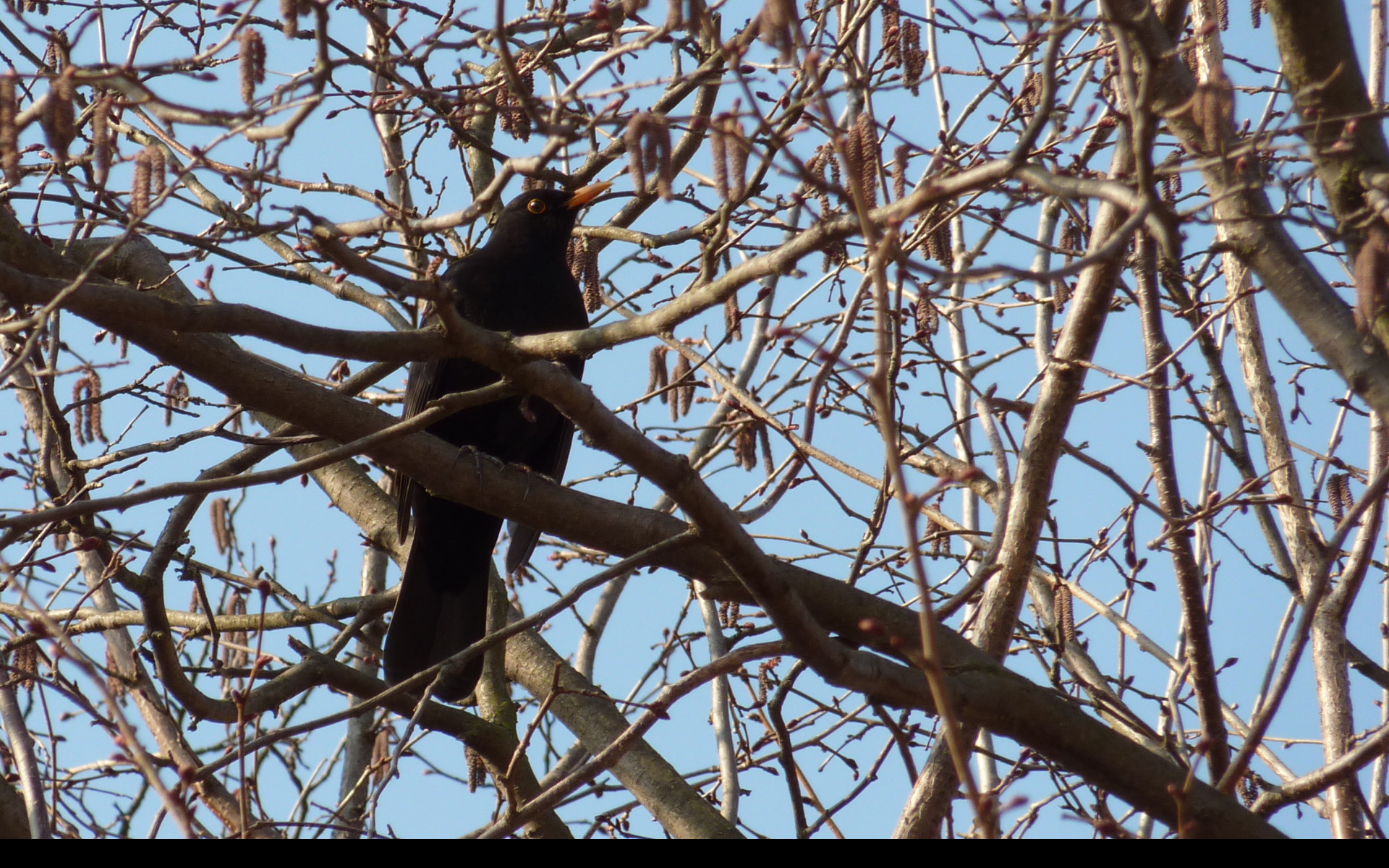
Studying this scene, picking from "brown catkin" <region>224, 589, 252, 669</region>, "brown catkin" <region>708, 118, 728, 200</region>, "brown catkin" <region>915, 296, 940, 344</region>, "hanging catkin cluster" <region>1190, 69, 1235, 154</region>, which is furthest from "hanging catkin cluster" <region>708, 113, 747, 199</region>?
"brown catkin" <region>224, 589, 252, 669</region>

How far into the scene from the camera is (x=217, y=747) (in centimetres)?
475

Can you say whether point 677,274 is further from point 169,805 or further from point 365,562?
point 169,805

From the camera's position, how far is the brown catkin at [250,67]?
2.80 meters

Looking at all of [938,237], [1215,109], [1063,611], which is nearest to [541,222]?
[938,237]

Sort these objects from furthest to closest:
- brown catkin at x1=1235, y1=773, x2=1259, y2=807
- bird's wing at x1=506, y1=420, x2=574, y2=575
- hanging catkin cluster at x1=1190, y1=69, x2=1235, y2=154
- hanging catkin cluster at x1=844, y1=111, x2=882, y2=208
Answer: bird's wing at x1=506, y1=420, x2=574, y2=575
brown catkin at x1=1235, y1=773, x2=1259, y2=807
hanging catkin cluster at x1=844, y1=111, x2=882, y2=208
hanging catkin cluster at x1=1190, y1=69, x2=1235, y2=154

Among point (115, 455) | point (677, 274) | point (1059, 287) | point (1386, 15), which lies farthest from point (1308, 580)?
point (115, 455)

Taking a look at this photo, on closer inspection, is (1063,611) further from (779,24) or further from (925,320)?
(779,24)

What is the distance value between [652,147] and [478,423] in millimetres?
3146

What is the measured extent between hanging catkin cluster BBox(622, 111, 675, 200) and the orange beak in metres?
2.64

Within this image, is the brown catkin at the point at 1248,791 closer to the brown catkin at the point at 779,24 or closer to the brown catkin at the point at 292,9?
the brown catkin at the point at 779,24

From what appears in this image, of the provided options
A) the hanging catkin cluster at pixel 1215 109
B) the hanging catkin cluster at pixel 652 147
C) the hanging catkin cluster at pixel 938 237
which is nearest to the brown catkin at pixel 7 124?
the hanging catkin cluster at pixel 652 147

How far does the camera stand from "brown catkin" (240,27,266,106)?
2.80 m

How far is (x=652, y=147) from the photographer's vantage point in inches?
101

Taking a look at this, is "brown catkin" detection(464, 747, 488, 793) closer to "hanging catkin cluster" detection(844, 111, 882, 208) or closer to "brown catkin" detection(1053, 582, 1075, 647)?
"brown catkin" detection(1053, 582, 1075, 647)
